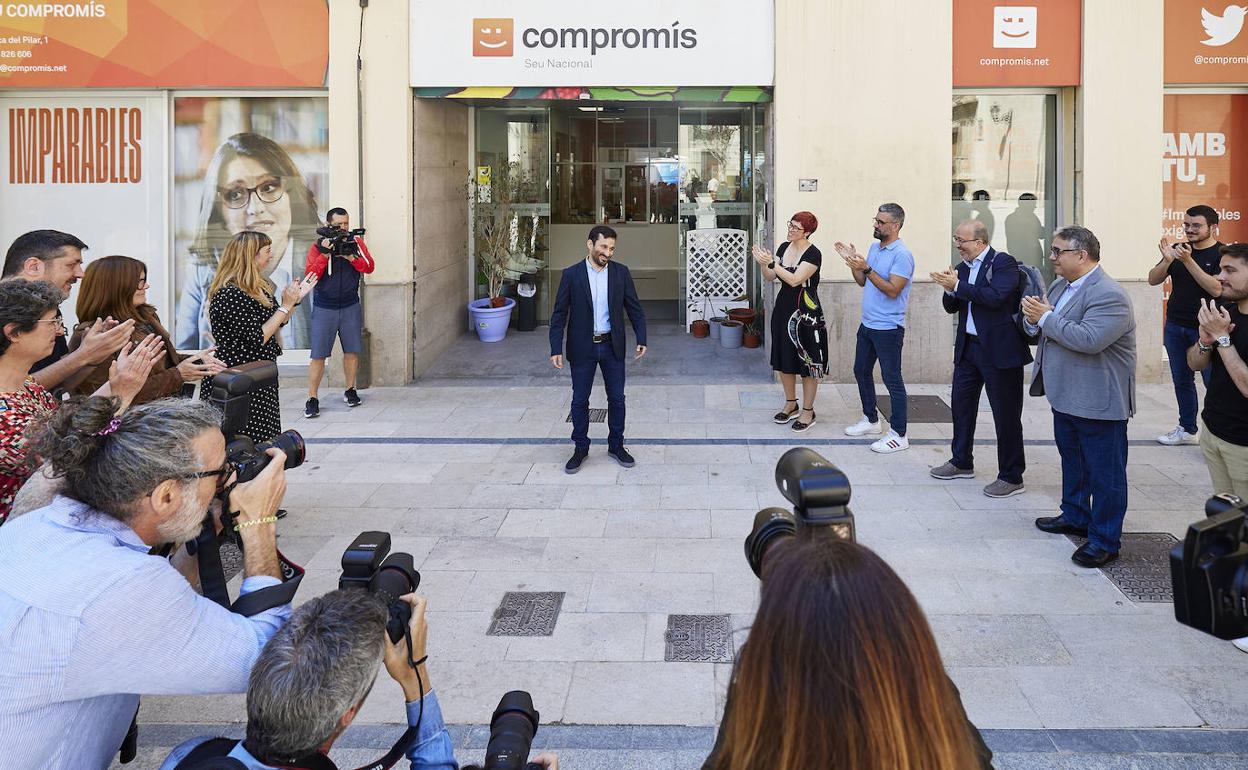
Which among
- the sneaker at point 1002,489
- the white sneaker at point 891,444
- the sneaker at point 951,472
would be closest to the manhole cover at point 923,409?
the white sneaker at point 891,444

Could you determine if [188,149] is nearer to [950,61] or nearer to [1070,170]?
[950,61]

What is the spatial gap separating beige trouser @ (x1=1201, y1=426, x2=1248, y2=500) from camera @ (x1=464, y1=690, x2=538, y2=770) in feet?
13.6

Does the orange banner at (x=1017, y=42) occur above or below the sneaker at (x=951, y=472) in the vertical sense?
above

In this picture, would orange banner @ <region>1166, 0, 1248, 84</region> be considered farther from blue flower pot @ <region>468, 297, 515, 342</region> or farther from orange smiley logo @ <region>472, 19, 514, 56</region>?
blue flower pot @ <region>468, 297, 515, 342</region>

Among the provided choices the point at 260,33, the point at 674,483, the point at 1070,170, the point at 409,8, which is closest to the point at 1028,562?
the point at 674,483

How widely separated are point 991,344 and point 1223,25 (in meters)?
6.30

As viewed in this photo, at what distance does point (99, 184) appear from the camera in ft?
39.2

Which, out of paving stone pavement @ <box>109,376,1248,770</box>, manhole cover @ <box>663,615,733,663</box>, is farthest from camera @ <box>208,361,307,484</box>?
manhole cover @ <box>663,615,733,663</box>

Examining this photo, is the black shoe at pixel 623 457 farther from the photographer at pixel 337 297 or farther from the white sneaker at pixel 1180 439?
the white sneaker at pixel 1180 439

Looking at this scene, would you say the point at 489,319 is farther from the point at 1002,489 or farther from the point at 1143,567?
the point at 1143,567

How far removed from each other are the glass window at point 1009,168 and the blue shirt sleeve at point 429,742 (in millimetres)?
10229

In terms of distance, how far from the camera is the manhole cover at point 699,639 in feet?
16.5

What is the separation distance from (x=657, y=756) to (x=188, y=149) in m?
9.95

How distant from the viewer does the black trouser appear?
738cm
